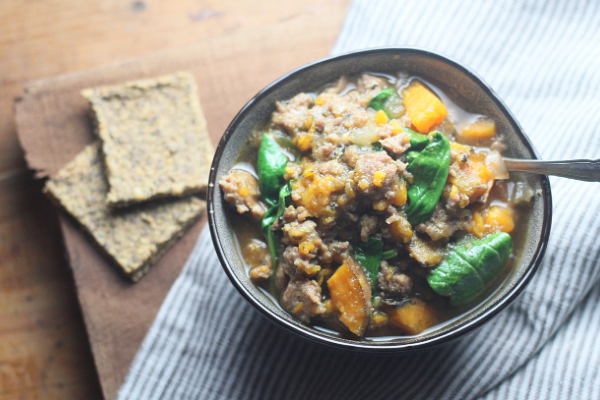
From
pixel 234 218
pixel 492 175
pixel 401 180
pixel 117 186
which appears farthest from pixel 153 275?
pixel 492 175

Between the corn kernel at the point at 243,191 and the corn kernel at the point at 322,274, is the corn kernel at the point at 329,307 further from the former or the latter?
the corn kernel at the point at 243,191

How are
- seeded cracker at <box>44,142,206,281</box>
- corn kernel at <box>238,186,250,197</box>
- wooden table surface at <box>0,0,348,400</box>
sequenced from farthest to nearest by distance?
wooden table surface at <box>0,0,348,400</box> → seeded cracker at <box>44,142,206,281</box> → corn kernel at <box>238,186,250,197</box>

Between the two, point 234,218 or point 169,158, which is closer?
point 234,218

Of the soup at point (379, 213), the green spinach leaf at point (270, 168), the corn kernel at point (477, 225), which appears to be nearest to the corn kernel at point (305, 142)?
the soup at point (379, 213)

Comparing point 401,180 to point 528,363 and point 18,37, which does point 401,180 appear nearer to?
point 528,363

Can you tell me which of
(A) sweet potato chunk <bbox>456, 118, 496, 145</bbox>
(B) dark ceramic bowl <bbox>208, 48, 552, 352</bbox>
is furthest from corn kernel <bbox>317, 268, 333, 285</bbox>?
(A) sweet potato chunk <bbox>456, 118, 496, 145</bbox>

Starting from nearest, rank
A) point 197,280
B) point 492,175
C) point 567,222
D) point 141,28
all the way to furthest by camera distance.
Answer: point 492,175 < point 567,222 < point 197,280 < point 141,28

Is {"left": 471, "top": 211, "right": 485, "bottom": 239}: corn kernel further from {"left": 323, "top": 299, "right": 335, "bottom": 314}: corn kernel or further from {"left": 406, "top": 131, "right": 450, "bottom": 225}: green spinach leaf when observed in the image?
{"left": 323, "top": 299, "right": 335, "bottom": 314}: corn kernel

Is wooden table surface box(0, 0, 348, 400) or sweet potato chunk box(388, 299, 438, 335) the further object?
wooden table surface box(0, 0, 348, 400)

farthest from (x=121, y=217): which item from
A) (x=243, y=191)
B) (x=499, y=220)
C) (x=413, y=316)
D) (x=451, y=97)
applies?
(x=499, y=220)
